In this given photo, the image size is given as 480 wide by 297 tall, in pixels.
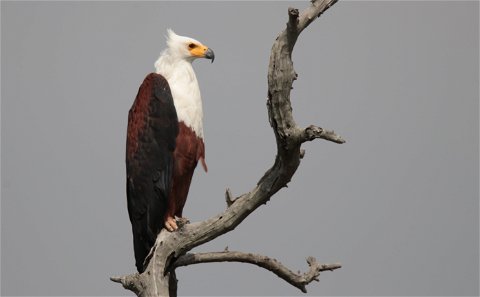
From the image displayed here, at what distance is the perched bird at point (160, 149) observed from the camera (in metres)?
6.59

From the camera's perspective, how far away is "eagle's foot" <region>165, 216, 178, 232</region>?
6.67 m

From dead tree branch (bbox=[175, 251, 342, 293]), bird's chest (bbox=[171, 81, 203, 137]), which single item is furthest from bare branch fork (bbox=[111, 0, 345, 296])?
bird's chest (bbox=[171, 81, 203, 137])

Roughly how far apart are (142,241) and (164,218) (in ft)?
0.89

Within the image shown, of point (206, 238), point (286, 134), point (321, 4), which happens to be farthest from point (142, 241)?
point (321, 4)

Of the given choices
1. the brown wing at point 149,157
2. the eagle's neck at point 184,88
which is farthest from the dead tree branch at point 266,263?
the eagle's neck at point 184,88

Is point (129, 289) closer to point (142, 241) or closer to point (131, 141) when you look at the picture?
point (142, 241)

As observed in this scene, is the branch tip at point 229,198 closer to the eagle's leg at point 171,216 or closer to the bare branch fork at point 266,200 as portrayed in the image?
the bare branch fork at point 266,200

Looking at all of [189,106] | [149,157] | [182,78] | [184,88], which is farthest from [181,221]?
[182,78]

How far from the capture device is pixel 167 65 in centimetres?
Answer: 691

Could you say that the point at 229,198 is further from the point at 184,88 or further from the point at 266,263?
the point at 184,88

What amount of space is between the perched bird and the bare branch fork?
212 millimetres

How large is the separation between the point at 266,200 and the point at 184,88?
4.28 feet

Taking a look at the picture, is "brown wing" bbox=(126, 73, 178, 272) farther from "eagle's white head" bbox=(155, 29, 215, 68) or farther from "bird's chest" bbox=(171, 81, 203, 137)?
"eagle's white head" bbox=(155, 29, 215, 68)

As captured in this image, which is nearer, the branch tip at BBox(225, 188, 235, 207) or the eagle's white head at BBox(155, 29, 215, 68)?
the branch tip at BBox(225, 188, 235, 207)
